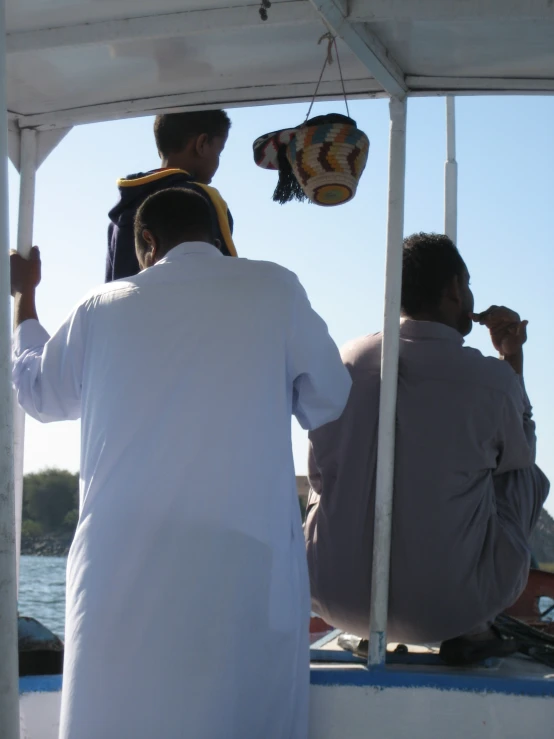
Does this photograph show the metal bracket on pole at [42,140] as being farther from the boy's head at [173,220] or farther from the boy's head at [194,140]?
the boy's head at [173,220]

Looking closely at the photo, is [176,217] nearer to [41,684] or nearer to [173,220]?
[173,220]

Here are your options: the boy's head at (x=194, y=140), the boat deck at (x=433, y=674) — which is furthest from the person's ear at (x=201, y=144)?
the boat deck at (x=433, y=674)

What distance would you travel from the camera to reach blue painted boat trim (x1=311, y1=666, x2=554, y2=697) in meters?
2.45

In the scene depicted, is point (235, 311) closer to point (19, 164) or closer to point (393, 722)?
point (393, 722)

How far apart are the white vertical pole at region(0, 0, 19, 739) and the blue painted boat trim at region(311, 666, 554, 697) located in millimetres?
1301

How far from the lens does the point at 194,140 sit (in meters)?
3.09

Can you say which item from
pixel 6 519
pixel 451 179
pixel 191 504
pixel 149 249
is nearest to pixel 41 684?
pixel 191 504

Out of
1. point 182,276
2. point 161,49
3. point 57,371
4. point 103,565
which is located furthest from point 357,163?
point 103,565

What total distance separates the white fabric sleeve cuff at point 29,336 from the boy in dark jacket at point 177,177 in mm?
320

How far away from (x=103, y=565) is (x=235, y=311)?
2.09 ft

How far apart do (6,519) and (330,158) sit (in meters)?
1.77

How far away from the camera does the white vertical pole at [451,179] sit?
437 cm

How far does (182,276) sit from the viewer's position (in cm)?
227

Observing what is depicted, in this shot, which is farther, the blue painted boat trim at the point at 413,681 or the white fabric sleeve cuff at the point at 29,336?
the white fabric sleeve cuff at the point at 29,336
